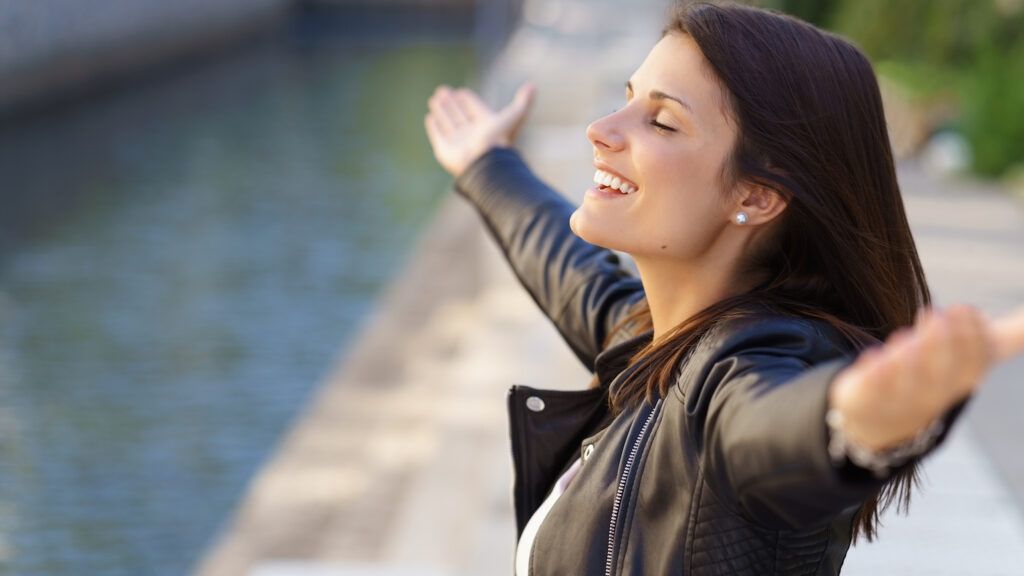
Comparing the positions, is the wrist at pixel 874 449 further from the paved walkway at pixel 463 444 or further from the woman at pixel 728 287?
the paved walkway at pixel 463 444

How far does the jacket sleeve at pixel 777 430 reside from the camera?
3.73ft

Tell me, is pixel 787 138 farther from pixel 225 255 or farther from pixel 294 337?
pixel 225 255

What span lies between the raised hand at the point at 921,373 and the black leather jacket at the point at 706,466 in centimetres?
5

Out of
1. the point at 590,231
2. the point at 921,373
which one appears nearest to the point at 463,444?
the point at 590,231

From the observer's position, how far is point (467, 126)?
2.38 metres

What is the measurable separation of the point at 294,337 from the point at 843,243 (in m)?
8.34

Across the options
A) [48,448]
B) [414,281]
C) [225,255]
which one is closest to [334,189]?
[225,255]

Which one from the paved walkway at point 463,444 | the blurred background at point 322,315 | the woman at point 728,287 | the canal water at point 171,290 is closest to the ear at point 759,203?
the woman at point 728,287

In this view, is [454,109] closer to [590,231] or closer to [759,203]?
[590,231]

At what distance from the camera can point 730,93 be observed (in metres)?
1.48

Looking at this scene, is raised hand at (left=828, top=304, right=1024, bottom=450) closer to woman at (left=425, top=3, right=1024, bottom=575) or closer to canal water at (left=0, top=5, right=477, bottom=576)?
woman at (left=425, top=3, right=1024, bottom=575)

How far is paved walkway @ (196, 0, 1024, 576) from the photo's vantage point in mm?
3888

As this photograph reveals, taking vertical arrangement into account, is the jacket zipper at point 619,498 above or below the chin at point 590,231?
below

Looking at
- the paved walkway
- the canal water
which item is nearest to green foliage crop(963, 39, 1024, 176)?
the paved walkway
